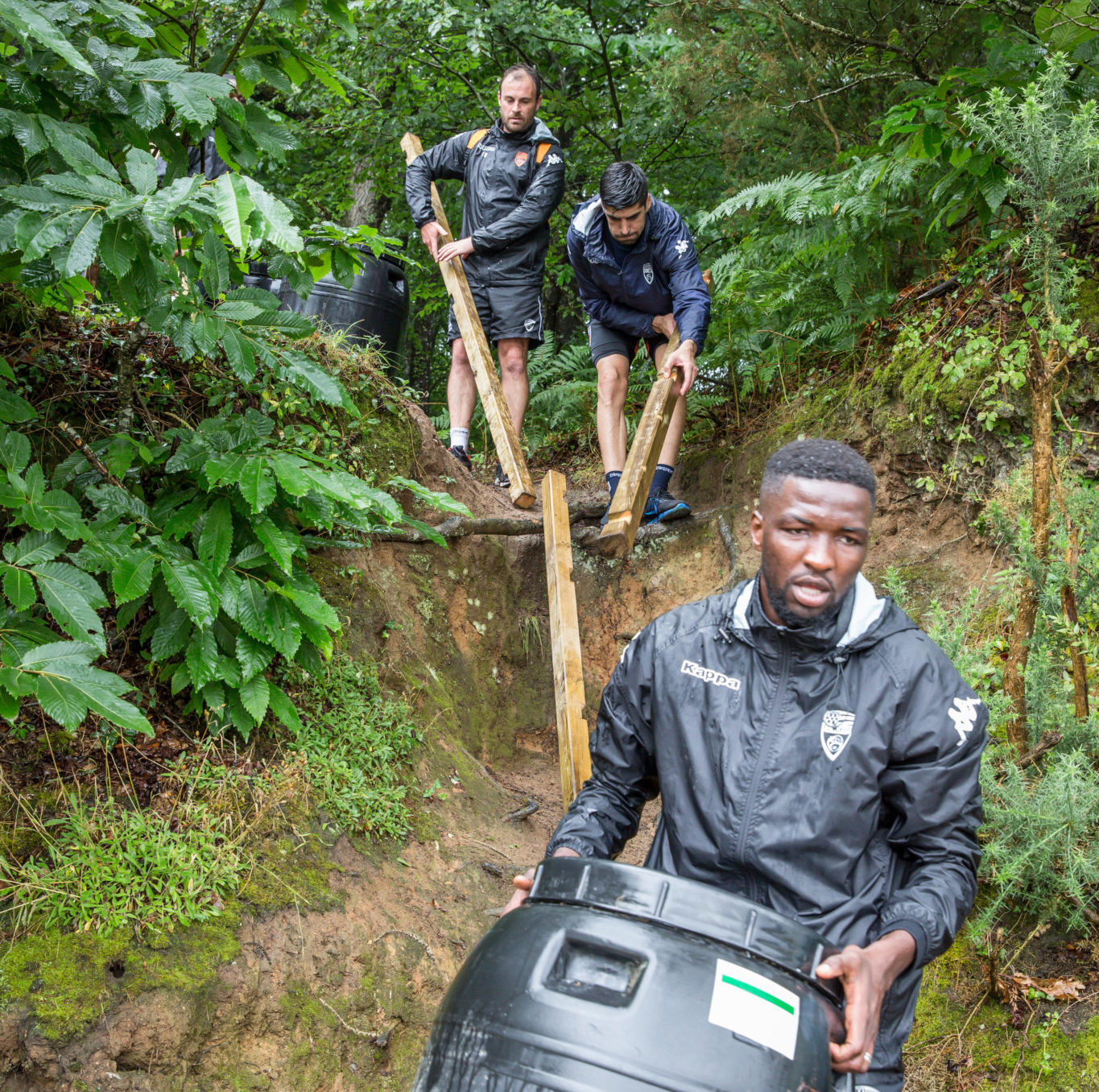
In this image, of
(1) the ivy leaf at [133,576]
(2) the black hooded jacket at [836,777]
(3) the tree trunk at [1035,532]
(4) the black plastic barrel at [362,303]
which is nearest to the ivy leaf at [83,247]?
(1) the ivy leaf at [133,576]

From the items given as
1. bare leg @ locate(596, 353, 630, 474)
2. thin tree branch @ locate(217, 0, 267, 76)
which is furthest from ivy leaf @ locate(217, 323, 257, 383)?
bare leg @ locate(596, 353, 630, 474)

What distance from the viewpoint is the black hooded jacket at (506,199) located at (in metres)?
6.19

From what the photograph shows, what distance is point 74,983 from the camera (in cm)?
291

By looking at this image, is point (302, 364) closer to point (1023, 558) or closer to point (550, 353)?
point (1023, 558)

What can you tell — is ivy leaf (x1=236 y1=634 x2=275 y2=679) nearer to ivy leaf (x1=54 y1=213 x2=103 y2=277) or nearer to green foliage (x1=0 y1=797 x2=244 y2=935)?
green foliage (x1=0 y1=797 x2=244 y2=935)

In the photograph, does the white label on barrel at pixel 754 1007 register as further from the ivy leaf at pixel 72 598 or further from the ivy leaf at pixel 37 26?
the ivy leaf at pixel 37 26

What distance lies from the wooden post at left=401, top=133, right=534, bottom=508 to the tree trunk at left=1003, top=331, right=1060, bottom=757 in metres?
2.95

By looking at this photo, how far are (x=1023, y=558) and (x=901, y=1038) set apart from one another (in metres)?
2.00

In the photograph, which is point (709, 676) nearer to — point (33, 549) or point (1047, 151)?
point (33, 549)

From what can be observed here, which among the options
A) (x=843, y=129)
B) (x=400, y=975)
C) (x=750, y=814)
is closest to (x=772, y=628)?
(x=750, y=814)

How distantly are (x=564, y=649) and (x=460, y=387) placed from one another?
2.56 m

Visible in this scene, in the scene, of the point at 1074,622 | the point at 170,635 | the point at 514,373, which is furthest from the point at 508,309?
the point at 1074,622

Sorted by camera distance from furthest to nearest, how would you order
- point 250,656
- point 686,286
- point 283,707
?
point 686,286 → point 283,707 → point 250,656

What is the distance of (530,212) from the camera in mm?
6184
